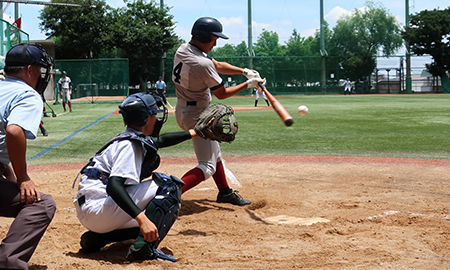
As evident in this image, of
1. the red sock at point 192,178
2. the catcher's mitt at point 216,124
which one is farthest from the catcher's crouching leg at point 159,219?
the red sock at point 192,178

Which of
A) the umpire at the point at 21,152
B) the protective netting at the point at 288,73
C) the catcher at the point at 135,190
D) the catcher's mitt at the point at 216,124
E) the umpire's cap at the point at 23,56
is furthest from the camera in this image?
the protective netting at the point at 288,73

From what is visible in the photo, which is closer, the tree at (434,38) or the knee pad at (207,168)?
the knee pad at (207,168)

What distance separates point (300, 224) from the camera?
4.49 meters

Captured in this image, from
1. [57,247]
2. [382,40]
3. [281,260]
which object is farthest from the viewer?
[382,40]

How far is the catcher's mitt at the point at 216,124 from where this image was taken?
429 cm

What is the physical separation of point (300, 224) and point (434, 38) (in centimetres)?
4984

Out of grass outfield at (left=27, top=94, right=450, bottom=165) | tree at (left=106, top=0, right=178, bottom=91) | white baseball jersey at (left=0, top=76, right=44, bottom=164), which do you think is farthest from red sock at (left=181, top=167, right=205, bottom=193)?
tree at (left=106, top=0, right=178, bottom=91)

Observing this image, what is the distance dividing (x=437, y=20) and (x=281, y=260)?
51774 mm

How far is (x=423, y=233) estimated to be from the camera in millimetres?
3986

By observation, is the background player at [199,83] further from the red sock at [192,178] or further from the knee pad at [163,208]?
the knee pad at [163,208]

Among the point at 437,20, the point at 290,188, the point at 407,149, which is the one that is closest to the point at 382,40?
the point at 437,20

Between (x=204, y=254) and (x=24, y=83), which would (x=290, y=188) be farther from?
(x=24, y=83)

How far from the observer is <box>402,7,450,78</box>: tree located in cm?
4778

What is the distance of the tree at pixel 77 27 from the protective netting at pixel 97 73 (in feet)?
38.0
